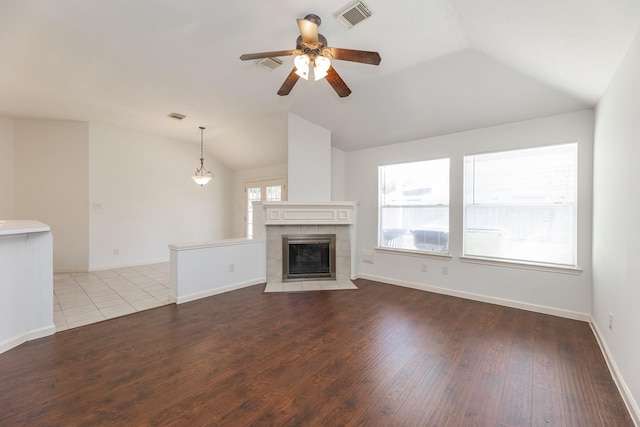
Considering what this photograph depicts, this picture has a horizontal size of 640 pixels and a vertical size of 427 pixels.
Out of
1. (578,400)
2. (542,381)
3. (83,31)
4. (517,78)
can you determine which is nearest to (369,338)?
(542,381)

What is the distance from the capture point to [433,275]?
13.8 feet

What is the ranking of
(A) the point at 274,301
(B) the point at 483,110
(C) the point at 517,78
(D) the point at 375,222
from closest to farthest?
(C) the point at 517,78, (B) the point at 483,110, (A) the point at 274,301, (D) the point at 375,222

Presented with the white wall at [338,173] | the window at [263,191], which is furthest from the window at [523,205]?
the window at [263,191]

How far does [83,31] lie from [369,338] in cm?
400

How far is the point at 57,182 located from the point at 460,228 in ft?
23.9

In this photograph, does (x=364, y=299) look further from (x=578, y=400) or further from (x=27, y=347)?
(x=27, y=347)

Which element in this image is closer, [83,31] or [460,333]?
[83,31]

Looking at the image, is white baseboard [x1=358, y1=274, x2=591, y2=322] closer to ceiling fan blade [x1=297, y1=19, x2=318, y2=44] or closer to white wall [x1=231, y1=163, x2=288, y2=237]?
ceiling fan blade [x1=297, y1=19, x2=318, y2=44]

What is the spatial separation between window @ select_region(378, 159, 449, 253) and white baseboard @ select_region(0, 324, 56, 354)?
4.45m

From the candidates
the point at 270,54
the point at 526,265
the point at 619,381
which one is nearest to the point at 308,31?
the point at 270,54

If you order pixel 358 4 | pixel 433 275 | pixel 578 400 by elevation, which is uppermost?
pixel 358 4

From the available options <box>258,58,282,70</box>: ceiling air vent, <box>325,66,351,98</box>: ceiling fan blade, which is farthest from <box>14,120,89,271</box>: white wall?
<box>325,66,351,98</box>: ceiling fan blade

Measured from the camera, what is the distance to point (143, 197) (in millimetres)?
6078

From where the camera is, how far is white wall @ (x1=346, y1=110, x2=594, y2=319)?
3066 millimetres
